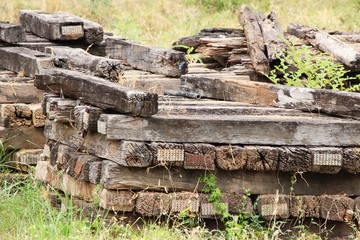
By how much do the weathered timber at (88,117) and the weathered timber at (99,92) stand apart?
6 cm

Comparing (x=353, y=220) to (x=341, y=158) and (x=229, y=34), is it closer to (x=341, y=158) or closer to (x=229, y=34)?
(x=341, y=158)

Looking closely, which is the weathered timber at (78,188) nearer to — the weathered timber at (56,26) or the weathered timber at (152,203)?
the weathered timber at (152,203)

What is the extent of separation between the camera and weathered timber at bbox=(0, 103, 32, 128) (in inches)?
372

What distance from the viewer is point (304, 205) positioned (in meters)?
7.35

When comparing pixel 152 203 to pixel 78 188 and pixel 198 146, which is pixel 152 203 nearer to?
pixel 198 146

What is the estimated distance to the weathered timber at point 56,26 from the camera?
1087 cm

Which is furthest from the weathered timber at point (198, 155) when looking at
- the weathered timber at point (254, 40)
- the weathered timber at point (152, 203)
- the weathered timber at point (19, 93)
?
the weathered timber at point (254, 40)

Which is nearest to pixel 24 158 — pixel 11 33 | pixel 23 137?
pixel 23 137

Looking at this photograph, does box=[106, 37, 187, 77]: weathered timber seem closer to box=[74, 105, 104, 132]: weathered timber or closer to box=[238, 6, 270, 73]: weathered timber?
box=[238, 6, 270, 73]: weathered timber

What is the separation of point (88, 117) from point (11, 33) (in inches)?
132

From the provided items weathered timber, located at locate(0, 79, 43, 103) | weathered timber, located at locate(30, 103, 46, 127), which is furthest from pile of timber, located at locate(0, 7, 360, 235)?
weathered timber, located at locate(0, 79, 43, 103)

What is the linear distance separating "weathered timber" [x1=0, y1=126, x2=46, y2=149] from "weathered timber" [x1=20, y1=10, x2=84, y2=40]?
1.66 m

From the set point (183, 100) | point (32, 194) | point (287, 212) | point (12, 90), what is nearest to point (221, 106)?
point (183, 100)

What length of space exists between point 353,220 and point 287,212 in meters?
0.54
